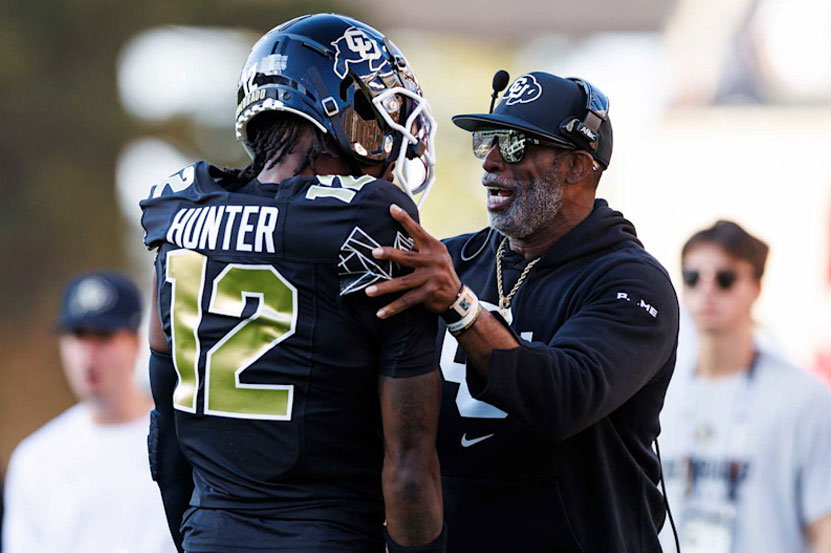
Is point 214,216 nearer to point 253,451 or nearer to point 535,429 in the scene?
point 253,451

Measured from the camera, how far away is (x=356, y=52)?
3328mm

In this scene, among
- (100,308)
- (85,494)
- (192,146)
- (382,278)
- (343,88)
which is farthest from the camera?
(192,146)

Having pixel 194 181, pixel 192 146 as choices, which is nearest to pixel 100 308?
pixel 194 181

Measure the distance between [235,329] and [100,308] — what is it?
10.5 feet

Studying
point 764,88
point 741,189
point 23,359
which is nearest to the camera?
point 23,359

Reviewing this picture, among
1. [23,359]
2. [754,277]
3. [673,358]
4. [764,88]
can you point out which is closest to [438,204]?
[764,88]

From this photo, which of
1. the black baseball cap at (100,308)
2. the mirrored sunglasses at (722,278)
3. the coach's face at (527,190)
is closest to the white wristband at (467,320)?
the coach's face at (527,190)

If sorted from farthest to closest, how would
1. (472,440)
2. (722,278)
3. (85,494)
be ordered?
(722,278) < (85,494) < (472,440)

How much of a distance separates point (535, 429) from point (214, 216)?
3.38 ft

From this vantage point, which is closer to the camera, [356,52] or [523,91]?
[356,52]

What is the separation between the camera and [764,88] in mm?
19969

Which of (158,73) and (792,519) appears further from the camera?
(158,73)

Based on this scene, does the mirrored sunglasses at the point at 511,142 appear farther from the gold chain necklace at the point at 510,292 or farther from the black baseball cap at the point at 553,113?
the gold chain necklace at the point at 510,292

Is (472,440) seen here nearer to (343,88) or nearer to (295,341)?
(295,341)
